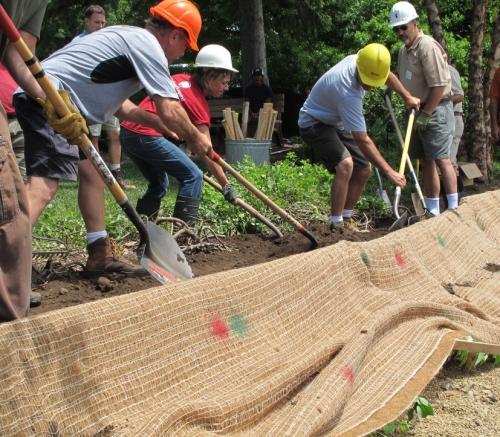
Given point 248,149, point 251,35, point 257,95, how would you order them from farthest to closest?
point 251,35 → point 257,95 → point 248,149

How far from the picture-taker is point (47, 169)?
4414 millimetres

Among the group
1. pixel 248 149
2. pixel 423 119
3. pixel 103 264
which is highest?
pixel 423 119

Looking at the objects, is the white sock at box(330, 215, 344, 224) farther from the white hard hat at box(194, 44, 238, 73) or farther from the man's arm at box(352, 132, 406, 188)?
the white hard hat at box(194, 44, 238, 73)

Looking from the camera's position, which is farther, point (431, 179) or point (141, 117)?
point (431, 179)

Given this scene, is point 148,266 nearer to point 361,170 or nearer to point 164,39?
point 164,39

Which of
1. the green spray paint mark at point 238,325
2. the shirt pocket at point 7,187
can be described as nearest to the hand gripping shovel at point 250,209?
the green spray paint mark at point 238,325

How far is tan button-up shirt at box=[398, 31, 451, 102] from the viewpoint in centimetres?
806

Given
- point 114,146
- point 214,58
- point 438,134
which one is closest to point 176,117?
point 214,58

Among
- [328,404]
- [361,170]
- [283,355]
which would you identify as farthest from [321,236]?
[328,404]

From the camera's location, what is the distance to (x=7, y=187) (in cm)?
288

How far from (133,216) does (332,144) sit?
3.24m

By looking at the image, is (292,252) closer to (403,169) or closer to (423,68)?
(403,169)

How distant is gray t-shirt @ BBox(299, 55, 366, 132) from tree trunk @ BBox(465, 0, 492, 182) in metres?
4.60

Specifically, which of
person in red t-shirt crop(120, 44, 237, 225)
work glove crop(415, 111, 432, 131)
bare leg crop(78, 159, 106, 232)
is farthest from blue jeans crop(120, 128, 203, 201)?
work glove crop(415, 111, 432, 131)
